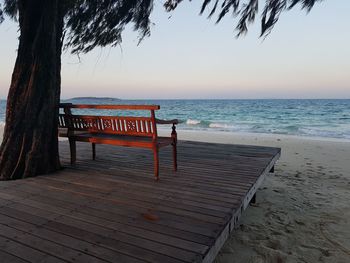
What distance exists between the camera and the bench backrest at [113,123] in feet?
11.1

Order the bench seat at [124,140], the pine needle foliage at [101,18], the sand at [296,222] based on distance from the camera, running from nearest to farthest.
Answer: the sand at [296,222] → the bench seat at [124,140] → the pine needle foliage at [101,18]

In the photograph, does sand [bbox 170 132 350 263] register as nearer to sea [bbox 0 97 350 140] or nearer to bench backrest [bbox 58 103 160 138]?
bench backrest [bbox 58 103 160 138]

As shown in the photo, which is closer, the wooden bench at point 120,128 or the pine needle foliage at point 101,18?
the wooden bench at point 120,128

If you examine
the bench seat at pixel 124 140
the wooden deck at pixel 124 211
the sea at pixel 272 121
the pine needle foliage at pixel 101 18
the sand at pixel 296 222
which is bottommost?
the sea at pixel 272 121

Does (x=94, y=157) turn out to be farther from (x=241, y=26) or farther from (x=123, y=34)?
(x=241, y=26)

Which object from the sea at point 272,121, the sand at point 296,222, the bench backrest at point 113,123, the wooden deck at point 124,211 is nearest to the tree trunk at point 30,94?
the wooden deck at point 124,211

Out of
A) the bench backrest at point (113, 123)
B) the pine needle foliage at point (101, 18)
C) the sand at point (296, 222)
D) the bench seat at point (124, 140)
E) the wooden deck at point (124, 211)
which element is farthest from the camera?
the pine needle foliage at point (101, 18)

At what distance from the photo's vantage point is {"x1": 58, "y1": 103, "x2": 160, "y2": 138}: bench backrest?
11.1 feet

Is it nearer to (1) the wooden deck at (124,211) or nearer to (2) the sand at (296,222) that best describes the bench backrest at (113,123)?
(1) the wooden deck at (124,211)

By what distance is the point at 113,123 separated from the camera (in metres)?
3.68

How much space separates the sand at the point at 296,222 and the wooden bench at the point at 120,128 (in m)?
1.35

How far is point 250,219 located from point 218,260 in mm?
1177

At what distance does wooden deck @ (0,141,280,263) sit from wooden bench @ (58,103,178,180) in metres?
0.45

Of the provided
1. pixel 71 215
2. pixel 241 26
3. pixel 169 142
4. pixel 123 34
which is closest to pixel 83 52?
pixel 123 34
